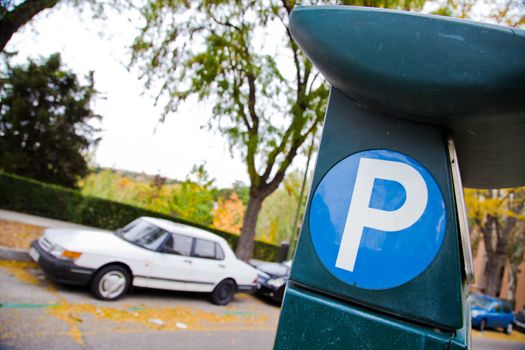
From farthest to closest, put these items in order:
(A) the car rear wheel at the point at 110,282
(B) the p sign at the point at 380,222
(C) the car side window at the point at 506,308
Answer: (C) the car side window at the point at 506,308 → (A) the car rear wheel at the point at 110,282 → (B) the p sign at the point at 380,222

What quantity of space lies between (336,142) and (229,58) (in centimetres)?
930

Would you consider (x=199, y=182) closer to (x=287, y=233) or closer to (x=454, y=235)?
(x=287, y=233)

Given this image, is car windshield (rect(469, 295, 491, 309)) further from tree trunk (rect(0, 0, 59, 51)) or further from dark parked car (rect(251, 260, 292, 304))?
tree trunk (rect(0, 0, 59, 51))

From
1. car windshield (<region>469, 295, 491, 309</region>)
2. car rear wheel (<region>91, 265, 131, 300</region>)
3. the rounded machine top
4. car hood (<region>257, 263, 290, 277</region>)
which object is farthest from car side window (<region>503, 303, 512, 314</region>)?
the rounded machine top

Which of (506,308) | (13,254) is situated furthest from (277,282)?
(506,308)

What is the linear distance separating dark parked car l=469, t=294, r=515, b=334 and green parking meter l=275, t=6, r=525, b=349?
14845 millimetres

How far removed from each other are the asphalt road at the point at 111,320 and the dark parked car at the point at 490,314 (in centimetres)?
1005

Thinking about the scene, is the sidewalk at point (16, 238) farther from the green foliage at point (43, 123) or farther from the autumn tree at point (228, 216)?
the autumn tree at point (228, 216)

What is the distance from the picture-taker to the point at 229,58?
32.3 ft

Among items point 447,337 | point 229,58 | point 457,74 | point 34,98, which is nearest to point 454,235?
point 447,337

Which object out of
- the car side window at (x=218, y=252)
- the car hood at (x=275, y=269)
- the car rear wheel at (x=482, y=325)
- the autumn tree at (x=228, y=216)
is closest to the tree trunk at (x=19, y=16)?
the car side window at (x=218, y=252)

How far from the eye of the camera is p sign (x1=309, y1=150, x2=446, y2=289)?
101 cm

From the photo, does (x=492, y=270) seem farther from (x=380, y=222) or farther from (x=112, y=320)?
(x=380, y=222)

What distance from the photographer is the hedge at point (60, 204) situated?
13.2 metres
